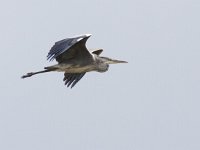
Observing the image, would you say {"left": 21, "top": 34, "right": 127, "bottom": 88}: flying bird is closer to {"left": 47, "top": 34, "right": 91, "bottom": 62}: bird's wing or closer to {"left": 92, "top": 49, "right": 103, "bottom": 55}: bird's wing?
{"left": 47, "top": 34, "right": 91, "bottom": 62}: bird's wing

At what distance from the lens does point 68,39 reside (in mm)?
34094

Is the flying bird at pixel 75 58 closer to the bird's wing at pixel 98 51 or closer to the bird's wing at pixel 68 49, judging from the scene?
the bird's wing at pixel 68 49

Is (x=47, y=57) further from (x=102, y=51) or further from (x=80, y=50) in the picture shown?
(x=102, y=51)

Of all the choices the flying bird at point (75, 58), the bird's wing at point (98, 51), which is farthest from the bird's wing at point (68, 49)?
the bird's wing at point (98, 51)

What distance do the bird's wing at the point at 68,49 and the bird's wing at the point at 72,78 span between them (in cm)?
166

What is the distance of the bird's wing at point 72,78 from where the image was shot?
3697 centimetres

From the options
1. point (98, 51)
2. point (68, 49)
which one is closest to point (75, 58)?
point (68, 49)

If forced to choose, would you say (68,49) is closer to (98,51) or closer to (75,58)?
(75,58)

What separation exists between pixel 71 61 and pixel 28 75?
1976 mm

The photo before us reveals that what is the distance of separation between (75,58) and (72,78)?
1.92 m

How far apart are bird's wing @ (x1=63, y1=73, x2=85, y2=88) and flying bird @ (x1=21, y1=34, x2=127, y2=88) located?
281 millimetres

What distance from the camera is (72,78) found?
3712cm

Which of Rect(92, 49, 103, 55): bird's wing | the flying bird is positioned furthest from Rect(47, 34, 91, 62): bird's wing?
Rect(92, 49, 103, 55): bird's wing

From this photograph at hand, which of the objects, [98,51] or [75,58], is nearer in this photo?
[75,58]
